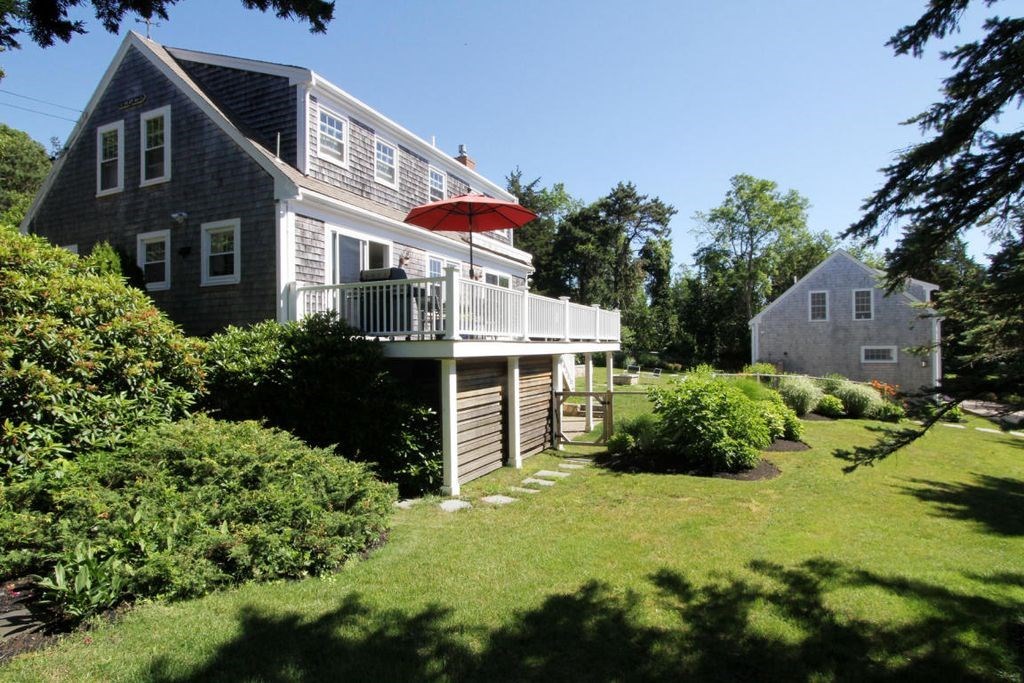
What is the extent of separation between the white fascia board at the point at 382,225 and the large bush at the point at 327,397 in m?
2.97

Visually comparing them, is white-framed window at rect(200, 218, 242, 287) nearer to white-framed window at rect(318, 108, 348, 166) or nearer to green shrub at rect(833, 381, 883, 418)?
white-framed window at rect(318, 108, 348, 166)

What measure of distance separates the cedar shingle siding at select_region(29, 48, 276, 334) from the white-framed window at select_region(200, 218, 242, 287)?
13cm

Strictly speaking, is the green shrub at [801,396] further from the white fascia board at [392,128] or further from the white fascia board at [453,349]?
the white fascia board at [392,128]

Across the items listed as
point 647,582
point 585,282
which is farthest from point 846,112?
point 585,282

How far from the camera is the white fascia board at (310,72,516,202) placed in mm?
11086

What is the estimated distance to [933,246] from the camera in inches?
150

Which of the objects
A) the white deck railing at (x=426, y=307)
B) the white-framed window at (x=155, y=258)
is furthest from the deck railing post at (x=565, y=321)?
the white-framed window at (x=155, y=258)

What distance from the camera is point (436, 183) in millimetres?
15102

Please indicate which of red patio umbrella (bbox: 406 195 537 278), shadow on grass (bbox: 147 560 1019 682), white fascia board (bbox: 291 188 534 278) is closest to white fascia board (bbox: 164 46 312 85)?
white fascia board (bbox: 291 188 534 278)

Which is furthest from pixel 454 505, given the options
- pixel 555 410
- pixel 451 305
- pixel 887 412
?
pixel 887 412

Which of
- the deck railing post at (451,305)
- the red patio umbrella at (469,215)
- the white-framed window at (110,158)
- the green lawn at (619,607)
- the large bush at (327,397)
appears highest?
the white-framed window at (110,158)

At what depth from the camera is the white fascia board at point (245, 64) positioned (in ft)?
35.1

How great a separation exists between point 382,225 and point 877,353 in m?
24.0

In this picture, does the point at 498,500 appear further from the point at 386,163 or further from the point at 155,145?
the point at 155,145
